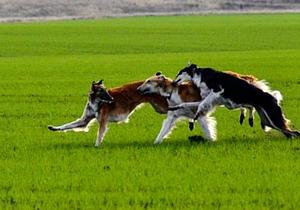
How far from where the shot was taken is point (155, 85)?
17859mm

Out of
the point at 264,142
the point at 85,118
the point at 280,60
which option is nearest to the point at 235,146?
the point at 264,142

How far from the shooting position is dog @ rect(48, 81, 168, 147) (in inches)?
681

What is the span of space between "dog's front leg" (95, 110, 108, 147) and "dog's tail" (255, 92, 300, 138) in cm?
316

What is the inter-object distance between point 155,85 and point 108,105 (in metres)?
1.13

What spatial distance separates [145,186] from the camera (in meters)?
12.8

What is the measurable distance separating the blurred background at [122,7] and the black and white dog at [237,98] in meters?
112

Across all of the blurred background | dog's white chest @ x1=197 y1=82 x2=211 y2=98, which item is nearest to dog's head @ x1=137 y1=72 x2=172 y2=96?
dog's white chest @ x1=197 y1=82 x2=211 y2=98

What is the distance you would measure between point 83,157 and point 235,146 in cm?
304

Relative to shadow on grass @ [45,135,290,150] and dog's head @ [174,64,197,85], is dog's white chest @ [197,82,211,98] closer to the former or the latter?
dog's head @ [174,64,197,85]

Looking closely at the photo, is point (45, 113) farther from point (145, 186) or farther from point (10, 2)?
point (10, 2)

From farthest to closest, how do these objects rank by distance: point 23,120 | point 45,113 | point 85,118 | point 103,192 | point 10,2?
point 10,2 < point 45,113 < point 23,120 < point 85,118 < point 103,192

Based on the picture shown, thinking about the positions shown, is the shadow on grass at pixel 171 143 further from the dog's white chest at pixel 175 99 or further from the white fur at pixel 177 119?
the dog's white chest at pixel 175 99

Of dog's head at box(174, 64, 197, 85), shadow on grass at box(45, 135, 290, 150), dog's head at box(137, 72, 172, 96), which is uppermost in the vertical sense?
dog's head at box(174, 64, 197, 85)

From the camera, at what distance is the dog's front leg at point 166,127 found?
17109mm
